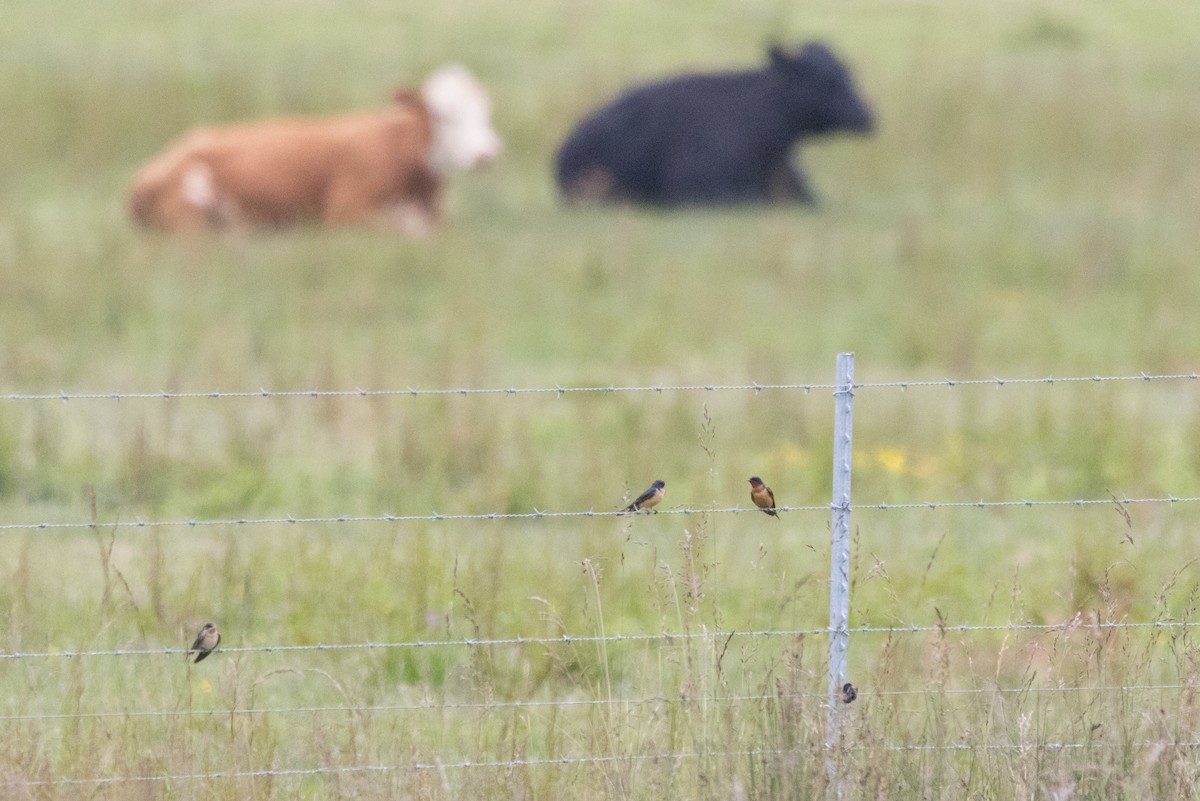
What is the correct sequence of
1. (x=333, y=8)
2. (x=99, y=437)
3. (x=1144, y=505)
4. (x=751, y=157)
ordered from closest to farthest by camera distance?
(x=1144, y=505)
(x=99, y=437)
(x=751, y=157)
(x=333, y=8)

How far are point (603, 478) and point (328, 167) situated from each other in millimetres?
7731

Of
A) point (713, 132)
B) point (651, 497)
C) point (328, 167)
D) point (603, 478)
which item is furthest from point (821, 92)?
point (651, 497)

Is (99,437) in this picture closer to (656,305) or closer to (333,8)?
(656,305)

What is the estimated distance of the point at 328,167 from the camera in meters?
13.7

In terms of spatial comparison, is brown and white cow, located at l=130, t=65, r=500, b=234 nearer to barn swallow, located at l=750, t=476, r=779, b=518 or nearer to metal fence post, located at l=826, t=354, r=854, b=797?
barn swallow, located at l=750, t=476, r=779, b=518

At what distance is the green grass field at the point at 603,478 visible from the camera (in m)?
3.76

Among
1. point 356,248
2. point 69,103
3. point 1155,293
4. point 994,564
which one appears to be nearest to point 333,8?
point 69,103

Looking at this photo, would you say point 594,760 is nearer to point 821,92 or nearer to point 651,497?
point 651,497

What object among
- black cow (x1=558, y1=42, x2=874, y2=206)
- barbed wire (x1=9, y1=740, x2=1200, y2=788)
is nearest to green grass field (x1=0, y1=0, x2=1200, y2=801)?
barbed wire (x1=9, y1=740, x2=1200, y2=788)

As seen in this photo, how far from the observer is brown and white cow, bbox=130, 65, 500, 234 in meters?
13.2

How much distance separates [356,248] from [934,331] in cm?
365

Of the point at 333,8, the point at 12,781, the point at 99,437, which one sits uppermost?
the point at 333,8

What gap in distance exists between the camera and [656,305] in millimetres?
10141

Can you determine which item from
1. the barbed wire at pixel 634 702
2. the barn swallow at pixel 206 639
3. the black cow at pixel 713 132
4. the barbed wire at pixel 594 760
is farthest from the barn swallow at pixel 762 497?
the black cow at pixel 713 132
